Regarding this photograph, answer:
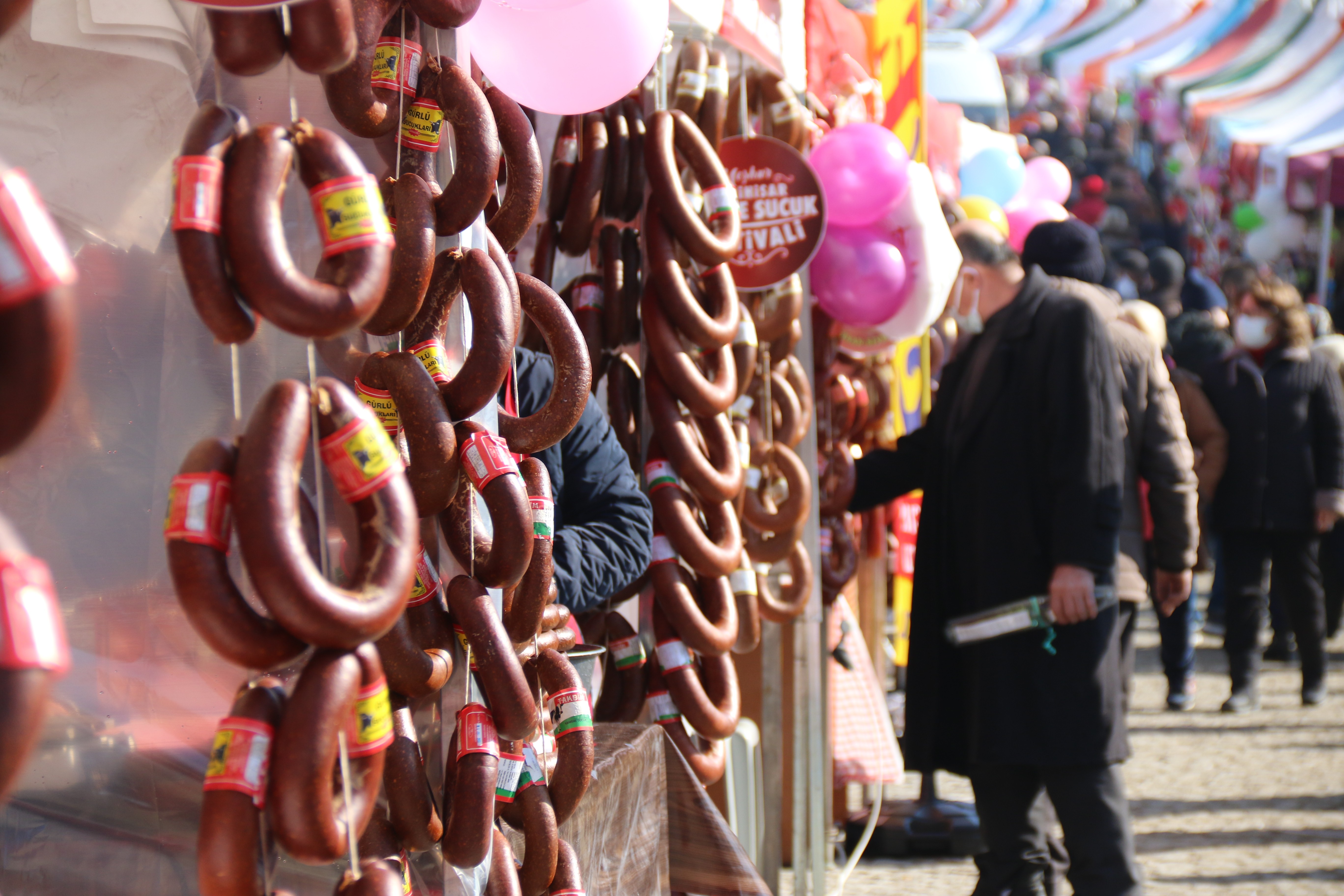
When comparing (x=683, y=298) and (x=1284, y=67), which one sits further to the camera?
(x=1284, y=67)

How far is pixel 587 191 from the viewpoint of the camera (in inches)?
95.3

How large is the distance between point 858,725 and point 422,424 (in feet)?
10.8

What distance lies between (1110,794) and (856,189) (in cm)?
193

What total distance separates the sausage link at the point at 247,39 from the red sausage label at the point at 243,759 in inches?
19.8

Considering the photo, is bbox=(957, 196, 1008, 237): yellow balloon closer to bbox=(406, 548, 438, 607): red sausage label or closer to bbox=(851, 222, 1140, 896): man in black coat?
bbox=(851, 222, 1140, 896): man in black coat

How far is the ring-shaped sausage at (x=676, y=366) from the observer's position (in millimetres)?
2357

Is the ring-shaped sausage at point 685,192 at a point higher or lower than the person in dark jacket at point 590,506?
higher

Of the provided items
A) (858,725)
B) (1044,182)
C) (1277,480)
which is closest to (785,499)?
(858,725)

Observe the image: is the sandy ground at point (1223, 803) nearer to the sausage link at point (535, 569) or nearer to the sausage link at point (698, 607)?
the sausage link at point (698, 607)

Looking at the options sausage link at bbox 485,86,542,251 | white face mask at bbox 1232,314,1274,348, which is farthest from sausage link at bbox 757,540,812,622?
white face mask at bbox 1232,314,1274,348

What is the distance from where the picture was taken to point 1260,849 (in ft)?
13.4

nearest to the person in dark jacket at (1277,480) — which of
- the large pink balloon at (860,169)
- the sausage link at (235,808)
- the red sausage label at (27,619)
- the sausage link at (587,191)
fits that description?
the large pink balloon at (860,169)

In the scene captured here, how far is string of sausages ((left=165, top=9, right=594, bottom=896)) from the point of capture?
805 millimetres

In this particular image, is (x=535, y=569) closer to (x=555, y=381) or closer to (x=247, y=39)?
(x=555, y=381)
